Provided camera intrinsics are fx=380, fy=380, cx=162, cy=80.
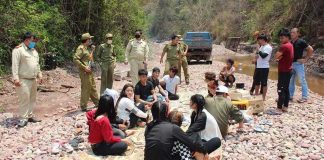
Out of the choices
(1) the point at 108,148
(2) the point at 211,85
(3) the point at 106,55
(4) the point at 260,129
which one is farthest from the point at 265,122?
(3) the point at 106,55

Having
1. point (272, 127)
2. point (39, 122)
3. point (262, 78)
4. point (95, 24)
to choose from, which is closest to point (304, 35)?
point (95, 24)

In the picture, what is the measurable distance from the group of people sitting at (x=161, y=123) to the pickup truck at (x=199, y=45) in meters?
12.2

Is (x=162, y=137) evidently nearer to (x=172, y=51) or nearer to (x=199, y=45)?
(x=172, y=51)

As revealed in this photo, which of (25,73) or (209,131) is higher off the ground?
(25,73)

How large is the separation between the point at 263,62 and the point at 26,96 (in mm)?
5090

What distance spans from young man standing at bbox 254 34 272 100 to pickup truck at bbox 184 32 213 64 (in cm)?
1122

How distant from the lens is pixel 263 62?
854 centimetres

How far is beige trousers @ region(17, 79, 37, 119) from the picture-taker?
286 inches

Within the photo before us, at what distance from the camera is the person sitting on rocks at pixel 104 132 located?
532 centimetres

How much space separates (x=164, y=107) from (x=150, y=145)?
443 millimetres

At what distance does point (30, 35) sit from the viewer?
23.6 ft

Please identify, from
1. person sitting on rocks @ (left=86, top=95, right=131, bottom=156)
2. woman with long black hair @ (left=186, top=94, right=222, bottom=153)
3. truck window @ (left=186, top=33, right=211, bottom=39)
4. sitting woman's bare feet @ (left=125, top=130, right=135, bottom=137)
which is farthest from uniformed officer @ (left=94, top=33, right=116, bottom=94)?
truck window @ (left=186, top=33, right=211, bottom=39)

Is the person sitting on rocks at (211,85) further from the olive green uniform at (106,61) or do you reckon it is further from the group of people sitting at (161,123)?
the olive green uniform at (106,61)

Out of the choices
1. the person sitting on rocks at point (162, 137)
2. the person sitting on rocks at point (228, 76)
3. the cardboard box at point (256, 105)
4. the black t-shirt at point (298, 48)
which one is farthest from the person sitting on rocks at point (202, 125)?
the person sitting on rocks at point (228, 76)
